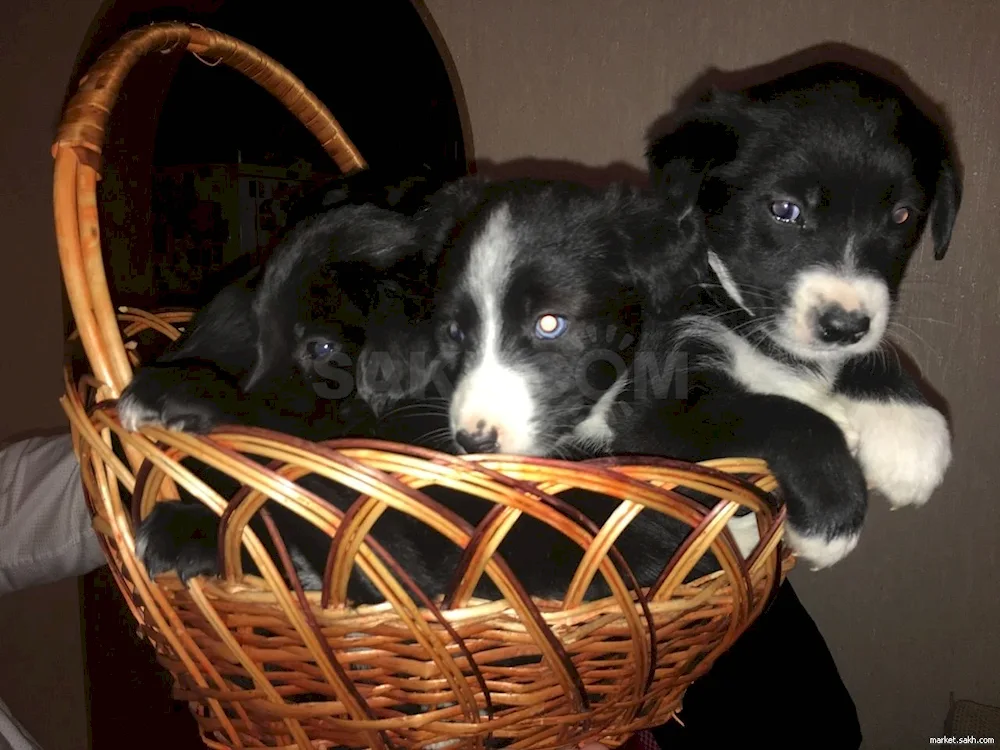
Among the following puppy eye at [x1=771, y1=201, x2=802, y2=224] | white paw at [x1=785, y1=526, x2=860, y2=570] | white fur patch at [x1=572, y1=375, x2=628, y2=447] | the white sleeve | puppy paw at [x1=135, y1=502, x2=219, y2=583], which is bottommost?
the white sleeve

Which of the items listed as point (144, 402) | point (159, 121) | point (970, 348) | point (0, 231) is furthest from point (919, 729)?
point (0, 231)

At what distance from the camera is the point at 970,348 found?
2.21 meters

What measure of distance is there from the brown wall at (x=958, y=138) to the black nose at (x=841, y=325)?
3.42ft

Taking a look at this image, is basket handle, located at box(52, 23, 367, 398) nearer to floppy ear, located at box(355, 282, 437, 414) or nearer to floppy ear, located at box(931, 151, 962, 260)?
floppy ear, located at box(355, 282, 437, 414)

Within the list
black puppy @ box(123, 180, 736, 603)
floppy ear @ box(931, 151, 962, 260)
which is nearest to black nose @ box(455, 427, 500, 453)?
black puppy @ box(123, 180, 736, 603)

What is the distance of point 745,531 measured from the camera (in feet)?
4.31

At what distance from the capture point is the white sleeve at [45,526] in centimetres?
178

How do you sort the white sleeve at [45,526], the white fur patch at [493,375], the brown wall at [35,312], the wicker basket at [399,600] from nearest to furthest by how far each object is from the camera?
the wicker basket at [399,600]
the white fur patch at [493,375]
the white sleeve at [45,526]
the brown wall at [35,312]

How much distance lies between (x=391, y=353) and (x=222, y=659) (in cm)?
51

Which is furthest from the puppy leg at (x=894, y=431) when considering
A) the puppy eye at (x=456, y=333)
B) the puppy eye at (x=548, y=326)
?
the puppy eye at (x=456, y=333)

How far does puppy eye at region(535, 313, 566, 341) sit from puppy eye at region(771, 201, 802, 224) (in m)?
0.43

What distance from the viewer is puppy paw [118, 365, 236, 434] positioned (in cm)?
98

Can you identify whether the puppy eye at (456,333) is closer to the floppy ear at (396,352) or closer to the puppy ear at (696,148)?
the floppy ear at (396,352)

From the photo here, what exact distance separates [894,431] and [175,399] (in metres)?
1.10
